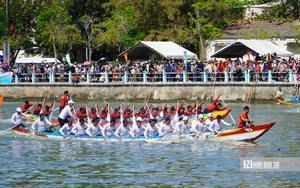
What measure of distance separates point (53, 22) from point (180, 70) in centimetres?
2168

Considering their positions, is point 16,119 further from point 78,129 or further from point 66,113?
point 78,129

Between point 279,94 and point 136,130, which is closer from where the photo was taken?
point 136,130

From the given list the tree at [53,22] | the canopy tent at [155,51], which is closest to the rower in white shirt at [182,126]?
the canopy tent at [155,51]

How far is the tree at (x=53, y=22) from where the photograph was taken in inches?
2635

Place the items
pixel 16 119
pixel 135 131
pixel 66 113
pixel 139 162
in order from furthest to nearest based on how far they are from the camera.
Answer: pixel 16 119, pixel 66 113, pixel 135 131, pixel 139 162

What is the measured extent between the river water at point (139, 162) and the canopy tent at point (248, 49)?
14527mm

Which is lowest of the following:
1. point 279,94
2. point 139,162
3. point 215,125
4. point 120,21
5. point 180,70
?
point 139,162

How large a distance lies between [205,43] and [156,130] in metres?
35.4

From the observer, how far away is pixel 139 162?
25078mm

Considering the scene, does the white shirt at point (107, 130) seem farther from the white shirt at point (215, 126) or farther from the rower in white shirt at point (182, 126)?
the white shirt at point (215, 126)

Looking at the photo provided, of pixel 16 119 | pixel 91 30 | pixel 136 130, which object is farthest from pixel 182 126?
pixel 91 30

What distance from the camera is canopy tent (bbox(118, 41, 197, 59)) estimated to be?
5030 centimetres

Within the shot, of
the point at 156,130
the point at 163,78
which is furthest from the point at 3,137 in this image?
the point at 163,78

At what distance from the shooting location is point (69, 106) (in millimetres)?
30406
